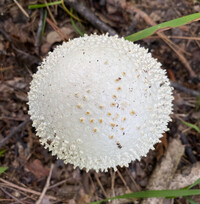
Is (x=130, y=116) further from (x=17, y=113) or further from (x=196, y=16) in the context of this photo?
(x=17, y=113)

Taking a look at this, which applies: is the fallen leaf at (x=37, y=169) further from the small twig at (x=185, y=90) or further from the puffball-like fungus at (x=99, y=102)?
the small twig at (x=185, y=90)

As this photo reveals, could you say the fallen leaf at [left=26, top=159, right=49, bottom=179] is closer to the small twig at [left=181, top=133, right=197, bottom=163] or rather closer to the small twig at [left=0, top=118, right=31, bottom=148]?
the small twig at [left=0, top=118, right=31, bottom=148]

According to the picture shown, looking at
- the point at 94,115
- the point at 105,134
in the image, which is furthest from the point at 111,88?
the point at 105,134

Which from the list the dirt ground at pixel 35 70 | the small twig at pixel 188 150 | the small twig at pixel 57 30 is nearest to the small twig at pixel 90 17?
the dirt ground at pixel 35 70

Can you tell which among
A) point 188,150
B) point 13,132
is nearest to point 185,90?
point 188,150

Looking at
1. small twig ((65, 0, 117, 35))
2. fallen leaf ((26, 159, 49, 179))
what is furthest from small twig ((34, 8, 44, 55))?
Answer: fallen leaf ((26, 159, 49, 179))

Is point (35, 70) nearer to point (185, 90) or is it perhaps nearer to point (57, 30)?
point (57, 30)

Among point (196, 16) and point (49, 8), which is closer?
point (196, 16)
